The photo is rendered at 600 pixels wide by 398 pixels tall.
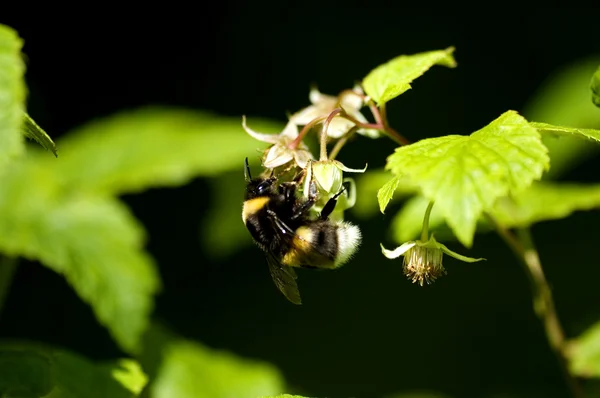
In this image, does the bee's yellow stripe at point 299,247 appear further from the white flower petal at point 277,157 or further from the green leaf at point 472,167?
the green leaf at point 472,167

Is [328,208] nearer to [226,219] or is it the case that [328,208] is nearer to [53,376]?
[53,376]

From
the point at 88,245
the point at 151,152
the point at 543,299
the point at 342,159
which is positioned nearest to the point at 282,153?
the point at 543,299

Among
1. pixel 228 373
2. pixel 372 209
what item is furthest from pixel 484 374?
pixel 228 373

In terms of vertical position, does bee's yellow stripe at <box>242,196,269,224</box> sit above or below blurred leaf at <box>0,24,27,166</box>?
below

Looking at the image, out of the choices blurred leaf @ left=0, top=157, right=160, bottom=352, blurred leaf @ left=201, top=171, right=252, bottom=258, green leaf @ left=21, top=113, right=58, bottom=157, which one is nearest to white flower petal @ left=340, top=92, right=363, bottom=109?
green leaf @ left=21, top=113, right=58, bottom=157

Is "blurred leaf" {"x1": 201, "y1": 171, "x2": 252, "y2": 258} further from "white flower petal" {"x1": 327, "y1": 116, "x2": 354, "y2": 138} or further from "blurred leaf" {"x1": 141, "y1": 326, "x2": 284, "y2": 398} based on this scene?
"white flower petal" {"x1": 327, "y1": 116, "x2": 354, "y2": 138}

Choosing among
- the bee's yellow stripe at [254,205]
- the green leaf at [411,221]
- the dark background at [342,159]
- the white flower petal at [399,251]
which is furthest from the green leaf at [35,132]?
the dark background at [342,159]

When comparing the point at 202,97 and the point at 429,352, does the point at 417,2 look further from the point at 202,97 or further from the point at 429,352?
the point at 429,352
